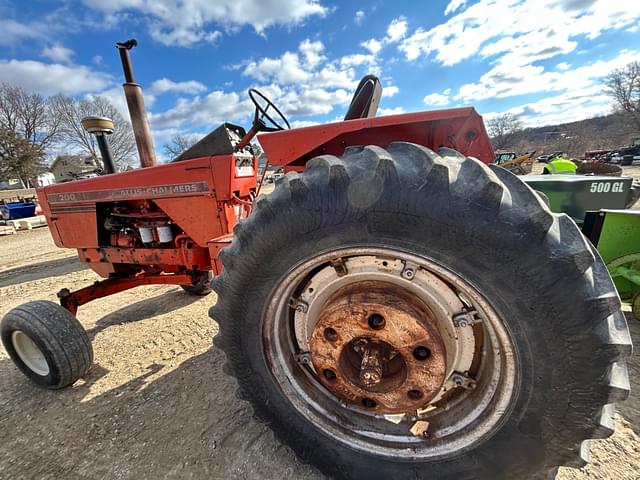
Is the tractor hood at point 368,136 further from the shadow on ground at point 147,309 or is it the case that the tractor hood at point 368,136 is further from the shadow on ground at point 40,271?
the shadow on ground at point 40,271

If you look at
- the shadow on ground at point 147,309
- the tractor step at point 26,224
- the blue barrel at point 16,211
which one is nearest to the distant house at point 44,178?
the blue barrel at point 16,211

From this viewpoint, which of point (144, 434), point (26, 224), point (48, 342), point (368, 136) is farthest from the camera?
point (26, 224)

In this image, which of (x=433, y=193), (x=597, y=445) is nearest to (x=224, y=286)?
(x=433, y=193)

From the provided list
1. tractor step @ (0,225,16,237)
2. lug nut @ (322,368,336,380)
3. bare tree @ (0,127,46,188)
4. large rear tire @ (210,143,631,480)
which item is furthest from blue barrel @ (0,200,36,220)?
lug nut @ (322,368,336,380)

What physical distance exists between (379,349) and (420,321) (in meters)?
0.24

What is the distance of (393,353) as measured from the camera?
137 cm

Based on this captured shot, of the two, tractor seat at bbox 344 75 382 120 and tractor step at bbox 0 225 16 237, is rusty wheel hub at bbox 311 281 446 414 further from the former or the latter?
tractor step at bbox 0 225 16 237

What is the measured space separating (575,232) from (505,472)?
0.94 metres

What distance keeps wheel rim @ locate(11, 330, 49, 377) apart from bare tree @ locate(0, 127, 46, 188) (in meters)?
35.5

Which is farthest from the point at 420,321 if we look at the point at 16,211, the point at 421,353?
the point at 16,211

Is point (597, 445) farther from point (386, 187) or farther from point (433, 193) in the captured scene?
point (386, 187)

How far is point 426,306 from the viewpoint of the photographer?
1.30m

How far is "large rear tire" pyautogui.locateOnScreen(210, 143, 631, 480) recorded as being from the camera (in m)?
1.00

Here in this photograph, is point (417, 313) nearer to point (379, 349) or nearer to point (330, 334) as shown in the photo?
point (379, 349)
